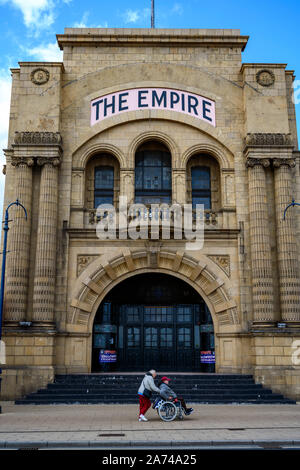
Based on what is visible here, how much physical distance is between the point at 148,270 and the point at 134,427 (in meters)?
10.3

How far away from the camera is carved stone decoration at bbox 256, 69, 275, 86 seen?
971 inches

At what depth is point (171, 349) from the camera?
25.5 meters

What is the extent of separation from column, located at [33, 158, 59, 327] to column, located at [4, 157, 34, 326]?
0.51 m

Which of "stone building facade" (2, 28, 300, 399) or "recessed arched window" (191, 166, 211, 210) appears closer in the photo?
"stone building facade" (2, 28, 300, 399)

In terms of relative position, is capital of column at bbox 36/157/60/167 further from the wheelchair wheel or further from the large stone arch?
the wheelchair wheel

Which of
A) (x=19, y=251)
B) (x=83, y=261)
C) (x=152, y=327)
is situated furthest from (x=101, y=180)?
(x=152, y=327)

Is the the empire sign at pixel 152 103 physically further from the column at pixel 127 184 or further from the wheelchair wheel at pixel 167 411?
the wheelchair wheel at pixel 167 411

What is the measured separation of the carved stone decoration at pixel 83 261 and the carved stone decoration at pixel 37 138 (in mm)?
5577

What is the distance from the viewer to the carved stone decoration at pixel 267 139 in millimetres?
23625

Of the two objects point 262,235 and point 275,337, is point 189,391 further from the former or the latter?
point 262,235

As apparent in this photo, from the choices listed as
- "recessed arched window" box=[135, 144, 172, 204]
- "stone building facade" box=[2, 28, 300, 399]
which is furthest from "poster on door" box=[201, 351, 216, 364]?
"recessed arched window" box=[135, 144, 172, 204]

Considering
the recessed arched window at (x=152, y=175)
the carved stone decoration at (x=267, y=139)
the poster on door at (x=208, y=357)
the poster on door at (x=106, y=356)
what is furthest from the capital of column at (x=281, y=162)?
the poster on door at (x=106, y=356)

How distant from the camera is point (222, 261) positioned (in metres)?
23.3
